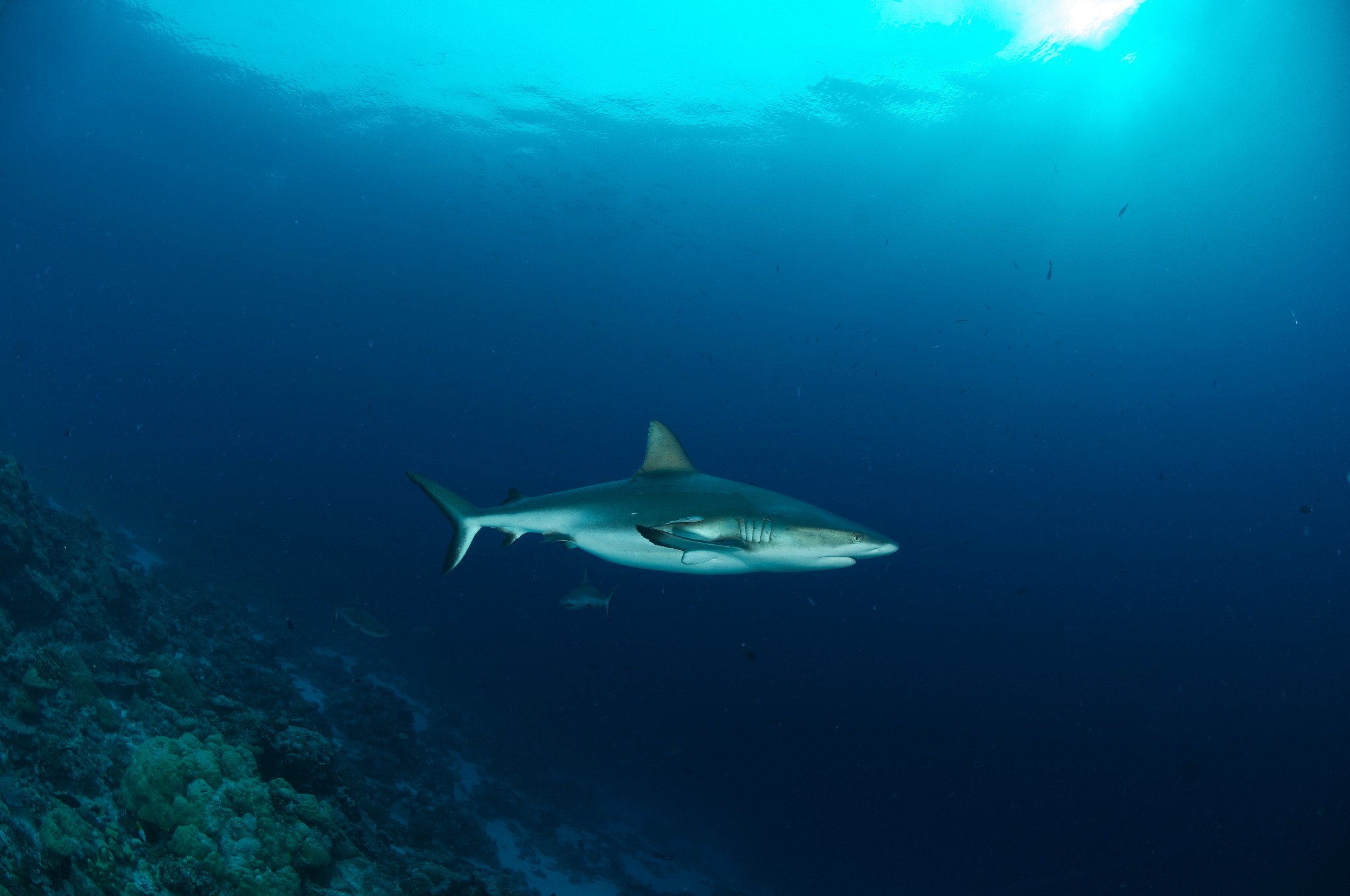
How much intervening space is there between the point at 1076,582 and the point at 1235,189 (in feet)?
149

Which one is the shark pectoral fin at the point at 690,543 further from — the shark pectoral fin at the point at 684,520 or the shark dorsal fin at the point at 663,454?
the shark dorsal fin at the point at 663,454

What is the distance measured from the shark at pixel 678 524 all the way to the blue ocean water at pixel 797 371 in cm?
1431

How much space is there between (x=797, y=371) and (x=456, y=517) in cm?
7458

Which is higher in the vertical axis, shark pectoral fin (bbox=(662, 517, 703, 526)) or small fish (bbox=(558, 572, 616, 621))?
shark pectoral fin (bbox=(662, 517, 703, 526))

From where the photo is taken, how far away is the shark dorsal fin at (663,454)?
477cm

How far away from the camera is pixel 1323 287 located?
44969 mm

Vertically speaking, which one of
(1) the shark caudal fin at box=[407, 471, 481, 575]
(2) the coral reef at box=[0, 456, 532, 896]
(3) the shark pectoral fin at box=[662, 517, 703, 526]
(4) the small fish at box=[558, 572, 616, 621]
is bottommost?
(2) the coral reef at box=[0, 456, 532, 896]

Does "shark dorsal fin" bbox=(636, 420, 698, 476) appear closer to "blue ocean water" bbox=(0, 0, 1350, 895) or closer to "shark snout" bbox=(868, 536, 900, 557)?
"shark snout" bbox=(868, 536, 900, 557)

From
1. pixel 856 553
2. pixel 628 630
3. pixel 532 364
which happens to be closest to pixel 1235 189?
pixel 856 553

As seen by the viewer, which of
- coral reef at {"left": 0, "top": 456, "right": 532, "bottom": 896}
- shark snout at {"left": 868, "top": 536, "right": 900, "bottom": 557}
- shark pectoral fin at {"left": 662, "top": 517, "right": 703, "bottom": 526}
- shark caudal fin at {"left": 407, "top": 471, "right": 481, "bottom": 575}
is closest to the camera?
shark snout at {"left": 868, "top": 536, "right": 900, "bottom": 557}

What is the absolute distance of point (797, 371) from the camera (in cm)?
7688

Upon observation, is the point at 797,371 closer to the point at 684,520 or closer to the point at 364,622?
the point at 364,622

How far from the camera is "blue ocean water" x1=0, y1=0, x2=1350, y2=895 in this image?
29.5 metres

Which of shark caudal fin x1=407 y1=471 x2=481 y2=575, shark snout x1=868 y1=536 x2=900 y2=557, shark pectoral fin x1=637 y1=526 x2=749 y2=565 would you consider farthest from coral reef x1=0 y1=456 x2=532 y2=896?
shark snout x1=868 y1=536 x2=900 y2=557
